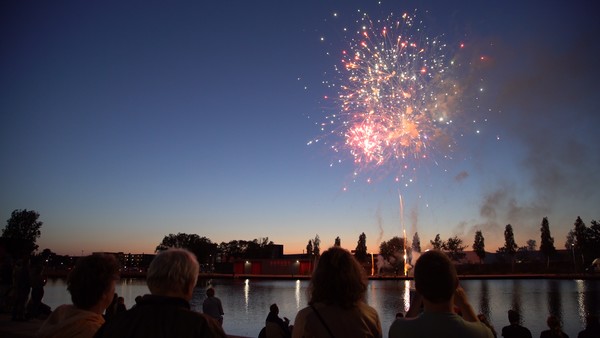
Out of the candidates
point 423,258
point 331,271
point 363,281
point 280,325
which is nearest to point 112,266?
point 331,271

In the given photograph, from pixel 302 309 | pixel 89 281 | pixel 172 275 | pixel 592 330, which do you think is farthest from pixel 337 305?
pixel 592 330

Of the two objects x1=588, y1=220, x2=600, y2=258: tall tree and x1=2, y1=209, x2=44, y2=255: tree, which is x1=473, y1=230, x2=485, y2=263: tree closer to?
x1=588, y1=220, x2=600, y2=258: tall tree

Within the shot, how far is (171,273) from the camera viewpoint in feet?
8.67

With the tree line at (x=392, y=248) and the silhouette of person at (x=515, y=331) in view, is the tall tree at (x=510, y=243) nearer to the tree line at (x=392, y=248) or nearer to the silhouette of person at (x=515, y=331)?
the tree line at (x=392, y=248)

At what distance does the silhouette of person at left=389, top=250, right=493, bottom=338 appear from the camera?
272 cm

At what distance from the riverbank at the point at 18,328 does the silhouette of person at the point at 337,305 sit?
9859mm

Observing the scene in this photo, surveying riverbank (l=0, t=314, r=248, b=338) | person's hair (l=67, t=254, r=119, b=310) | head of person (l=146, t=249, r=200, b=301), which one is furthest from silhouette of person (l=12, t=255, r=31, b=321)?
head of person (l=146, t=249, r=200, b=301)

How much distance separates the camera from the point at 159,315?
7.92ft

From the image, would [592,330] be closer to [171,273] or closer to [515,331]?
[515,331]

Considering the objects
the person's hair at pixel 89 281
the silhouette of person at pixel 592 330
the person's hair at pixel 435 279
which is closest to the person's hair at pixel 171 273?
the person's hair at pixel 89 281

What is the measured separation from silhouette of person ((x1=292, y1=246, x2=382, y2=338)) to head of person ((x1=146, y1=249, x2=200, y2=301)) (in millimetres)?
853

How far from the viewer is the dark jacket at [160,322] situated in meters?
2.36

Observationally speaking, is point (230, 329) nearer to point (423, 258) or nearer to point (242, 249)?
point (423, 258)

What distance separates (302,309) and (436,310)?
0.97m
